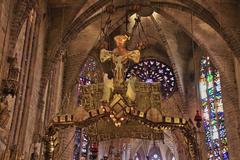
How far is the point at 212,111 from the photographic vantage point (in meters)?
18.4

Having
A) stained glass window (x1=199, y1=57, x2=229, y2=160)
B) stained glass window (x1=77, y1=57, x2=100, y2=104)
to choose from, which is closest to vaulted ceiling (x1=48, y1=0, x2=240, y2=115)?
stained glass window (x1=77, y1=57, x2=100, y2=104)

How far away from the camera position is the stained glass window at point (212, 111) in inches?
682

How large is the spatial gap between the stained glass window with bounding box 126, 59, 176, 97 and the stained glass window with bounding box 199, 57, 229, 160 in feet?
8.66

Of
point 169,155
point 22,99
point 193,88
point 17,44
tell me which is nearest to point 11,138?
point 22,99

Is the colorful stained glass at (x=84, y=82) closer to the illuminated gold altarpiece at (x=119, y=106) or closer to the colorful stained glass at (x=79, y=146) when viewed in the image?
the colorful stained glass at (x=79, y=146)

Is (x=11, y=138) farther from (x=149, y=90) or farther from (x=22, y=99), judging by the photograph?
(x=149, y=90)

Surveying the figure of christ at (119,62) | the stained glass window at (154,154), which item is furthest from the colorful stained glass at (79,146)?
the figure of christ at (119,62)

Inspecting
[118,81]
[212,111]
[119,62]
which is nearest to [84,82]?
[212,111]

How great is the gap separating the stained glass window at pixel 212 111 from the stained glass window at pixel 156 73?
2.64 meters

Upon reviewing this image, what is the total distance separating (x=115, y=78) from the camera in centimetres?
970

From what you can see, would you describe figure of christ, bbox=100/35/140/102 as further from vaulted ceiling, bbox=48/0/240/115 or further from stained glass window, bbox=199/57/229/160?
stained glass window, bbox=199/57/229/160

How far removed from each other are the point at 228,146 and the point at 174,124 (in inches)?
303

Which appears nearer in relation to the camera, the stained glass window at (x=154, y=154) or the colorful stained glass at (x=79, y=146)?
the colorful stained glass at (x=79, y=146)

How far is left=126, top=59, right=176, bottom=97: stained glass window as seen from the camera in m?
22.2
